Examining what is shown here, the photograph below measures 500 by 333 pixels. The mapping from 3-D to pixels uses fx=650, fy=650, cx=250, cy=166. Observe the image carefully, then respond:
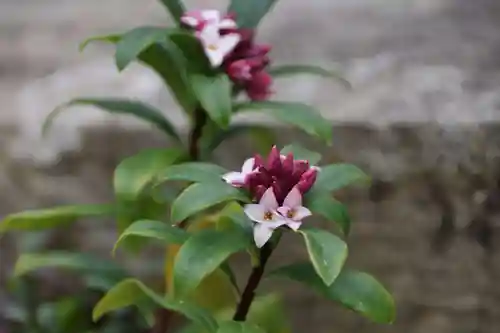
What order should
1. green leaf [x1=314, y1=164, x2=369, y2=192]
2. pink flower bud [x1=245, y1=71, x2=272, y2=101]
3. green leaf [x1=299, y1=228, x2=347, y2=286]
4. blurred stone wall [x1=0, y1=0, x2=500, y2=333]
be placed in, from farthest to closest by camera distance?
1. blurred stone wall [x1=0, y1=0, x2=500, y2=333]
2. pink flower bud [x1=245, y1=71, x2=272, y2=101]
3. green leaf [x1=314, y1=164, x2=369, y2=192]
4. green leaf [x1=299, y1=228, x2=347, y2=286]

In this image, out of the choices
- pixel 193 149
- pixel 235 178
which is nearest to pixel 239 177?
pixel 235 178

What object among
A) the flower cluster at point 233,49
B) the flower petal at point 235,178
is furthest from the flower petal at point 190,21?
the flower petal at point 235,178

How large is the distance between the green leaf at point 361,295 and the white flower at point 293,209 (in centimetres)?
9

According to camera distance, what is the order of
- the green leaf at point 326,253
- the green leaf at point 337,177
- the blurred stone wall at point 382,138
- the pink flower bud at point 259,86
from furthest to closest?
the blurred stone wall at point 382,138 → the pink flower bud at point 259,86 → the green leaf at point 337,177 → the green leaf at point 326,253

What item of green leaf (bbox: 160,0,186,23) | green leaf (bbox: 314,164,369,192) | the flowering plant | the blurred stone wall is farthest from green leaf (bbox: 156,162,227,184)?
the blurred stone wall

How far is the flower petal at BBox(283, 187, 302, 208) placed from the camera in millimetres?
604

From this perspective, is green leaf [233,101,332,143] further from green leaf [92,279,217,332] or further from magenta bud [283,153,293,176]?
green leaf [92,279,217,332]

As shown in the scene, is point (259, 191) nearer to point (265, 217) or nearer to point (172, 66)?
point (265, 217)

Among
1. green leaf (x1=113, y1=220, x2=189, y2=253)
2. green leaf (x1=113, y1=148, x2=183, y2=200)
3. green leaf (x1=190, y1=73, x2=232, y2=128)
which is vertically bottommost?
green leaf (x1=113, y1=148, x2=183, y2=200)

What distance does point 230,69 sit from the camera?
74cm

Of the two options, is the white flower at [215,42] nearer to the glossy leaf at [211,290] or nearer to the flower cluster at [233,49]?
the flower cluster at [233,49]

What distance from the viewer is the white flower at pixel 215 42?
2.39 feet

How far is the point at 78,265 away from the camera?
0.81m

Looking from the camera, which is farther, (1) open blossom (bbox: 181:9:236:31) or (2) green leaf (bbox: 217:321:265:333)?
(1) open blossom (bbox: 181:9:236:31)
